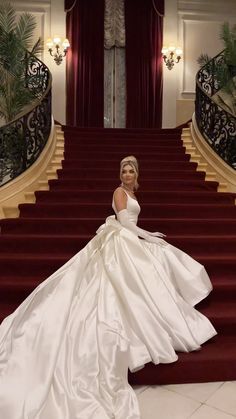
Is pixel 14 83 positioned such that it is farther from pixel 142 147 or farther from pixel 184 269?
pixel 184 269

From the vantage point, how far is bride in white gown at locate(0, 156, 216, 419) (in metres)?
2.11

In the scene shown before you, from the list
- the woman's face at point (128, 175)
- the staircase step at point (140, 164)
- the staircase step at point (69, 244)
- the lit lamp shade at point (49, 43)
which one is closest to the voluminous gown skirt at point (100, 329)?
the woman's face at point (128, 175)

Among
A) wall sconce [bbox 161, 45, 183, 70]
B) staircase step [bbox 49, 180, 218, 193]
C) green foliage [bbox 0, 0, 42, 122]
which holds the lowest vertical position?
staircase step [bbox 49, 180, 218, 193]

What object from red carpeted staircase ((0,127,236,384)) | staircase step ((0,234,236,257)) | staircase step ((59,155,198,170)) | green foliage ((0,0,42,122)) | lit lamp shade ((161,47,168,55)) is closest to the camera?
red carpeted staircase ((0,127,236,384))

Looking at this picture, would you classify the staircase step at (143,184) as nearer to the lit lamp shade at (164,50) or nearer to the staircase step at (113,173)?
the staircase step at (113,173)

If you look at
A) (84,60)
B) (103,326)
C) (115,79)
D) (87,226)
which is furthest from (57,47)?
(103,326)

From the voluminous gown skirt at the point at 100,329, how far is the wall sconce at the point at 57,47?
285 inches

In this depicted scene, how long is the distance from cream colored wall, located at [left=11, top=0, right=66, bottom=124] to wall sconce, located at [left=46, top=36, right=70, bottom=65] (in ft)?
0.92

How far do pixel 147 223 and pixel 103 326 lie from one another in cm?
204

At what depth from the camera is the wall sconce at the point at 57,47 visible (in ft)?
30.0

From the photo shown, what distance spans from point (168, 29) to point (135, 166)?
799 cm

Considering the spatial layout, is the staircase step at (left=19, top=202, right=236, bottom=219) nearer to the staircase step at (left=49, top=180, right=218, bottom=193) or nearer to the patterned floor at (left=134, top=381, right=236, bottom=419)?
the staircase step at (left=49, top=180, right=218, bottom=193)

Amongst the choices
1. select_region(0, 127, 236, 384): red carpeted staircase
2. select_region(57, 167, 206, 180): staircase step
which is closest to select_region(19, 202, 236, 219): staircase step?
select_region(0, 127, 236, 384): red carpeted staircase

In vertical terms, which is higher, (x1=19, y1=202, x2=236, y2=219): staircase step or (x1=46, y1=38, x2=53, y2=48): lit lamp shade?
(x1=46, y1=38, x2=53, y2=48): lit lamp shade
